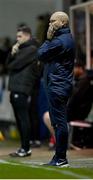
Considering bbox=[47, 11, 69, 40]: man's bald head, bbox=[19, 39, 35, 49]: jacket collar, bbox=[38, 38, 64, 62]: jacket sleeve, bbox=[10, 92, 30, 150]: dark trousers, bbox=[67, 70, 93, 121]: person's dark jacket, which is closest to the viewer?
bbox=[38, 38, 64, 62]: jacket sleeve

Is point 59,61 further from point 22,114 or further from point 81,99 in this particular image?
point 81,99

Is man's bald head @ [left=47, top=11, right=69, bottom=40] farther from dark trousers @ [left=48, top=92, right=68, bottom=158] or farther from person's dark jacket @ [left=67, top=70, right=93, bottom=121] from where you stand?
person's dark jacket @ [left=67, top=70, right=93, bottom=121]

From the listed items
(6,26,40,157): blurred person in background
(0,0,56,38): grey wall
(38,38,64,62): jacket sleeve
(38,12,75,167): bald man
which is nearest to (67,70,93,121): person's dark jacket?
(6,26,40,157): blurred person in background

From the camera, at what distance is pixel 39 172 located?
8.34 metres

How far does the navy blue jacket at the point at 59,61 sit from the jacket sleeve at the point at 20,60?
1.61m

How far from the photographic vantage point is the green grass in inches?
314

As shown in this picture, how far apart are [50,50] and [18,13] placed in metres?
8.68

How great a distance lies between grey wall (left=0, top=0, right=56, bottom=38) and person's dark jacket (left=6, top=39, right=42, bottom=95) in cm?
642

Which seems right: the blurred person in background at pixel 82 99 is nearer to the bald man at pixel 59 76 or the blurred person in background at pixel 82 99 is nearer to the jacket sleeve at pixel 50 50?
the bald man at pixel 59 76

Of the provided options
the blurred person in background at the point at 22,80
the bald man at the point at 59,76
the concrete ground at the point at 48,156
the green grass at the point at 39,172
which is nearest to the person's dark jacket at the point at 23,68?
the blurred person in background at the point at 22,80

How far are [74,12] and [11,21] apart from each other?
4126mm

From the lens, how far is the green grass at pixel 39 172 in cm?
799

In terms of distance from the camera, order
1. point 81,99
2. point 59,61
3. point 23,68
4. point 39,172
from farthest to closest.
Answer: point 81,99, point 23,68, point 59,61, point 39,172

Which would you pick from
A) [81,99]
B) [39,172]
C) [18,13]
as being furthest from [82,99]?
→ [18,13]
